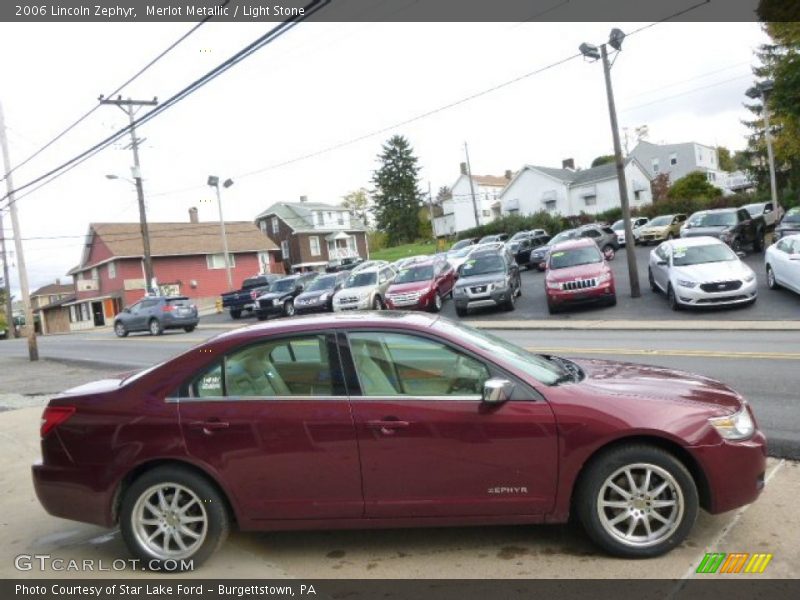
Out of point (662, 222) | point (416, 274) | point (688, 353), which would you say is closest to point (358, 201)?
point (662, 222)

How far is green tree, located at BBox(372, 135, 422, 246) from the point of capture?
286 ft

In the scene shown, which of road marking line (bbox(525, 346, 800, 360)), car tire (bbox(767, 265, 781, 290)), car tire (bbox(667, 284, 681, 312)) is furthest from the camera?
car tire (bbox(767, 265, 781, 290))

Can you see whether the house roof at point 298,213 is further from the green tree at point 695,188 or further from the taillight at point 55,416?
the taillight at point 55,416

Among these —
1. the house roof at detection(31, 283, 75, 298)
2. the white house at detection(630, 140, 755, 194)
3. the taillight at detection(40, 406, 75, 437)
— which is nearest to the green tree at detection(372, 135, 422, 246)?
the white house at detection(630, 140, 755, 194)

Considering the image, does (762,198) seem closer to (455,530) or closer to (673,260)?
(673,260)

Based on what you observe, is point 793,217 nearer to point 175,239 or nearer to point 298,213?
point 175,239

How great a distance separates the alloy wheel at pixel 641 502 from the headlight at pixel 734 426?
411 millimetres

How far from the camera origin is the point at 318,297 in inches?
989

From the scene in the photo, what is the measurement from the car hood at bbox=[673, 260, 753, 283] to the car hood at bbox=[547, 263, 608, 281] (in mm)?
2411

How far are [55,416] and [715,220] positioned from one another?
25630mm

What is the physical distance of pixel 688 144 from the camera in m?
80.6

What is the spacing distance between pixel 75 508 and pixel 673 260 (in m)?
16.3

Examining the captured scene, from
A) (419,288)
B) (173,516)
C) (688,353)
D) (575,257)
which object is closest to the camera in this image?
(173,516)
